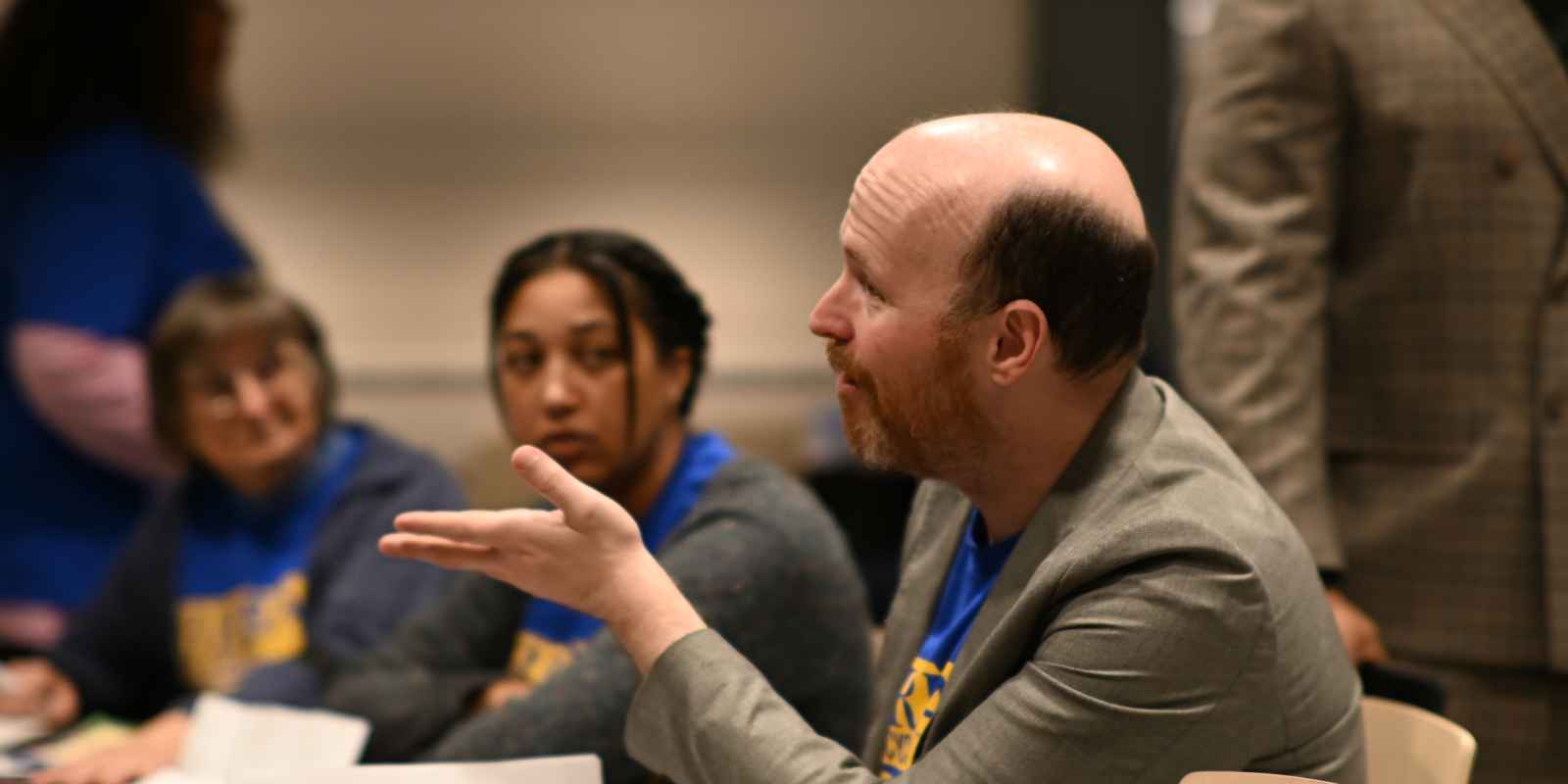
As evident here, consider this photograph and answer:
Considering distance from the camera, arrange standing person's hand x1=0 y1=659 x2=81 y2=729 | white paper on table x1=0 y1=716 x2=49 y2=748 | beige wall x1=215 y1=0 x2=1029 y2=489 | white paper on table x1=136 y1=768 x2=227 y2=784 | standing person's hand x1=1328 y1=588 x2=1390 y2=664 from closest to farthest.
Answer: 1. standing person's hand x1=1328 y1=588 x2=1390 y2=664
2. white paper on table x1=136 y1=768 x2=227 y2=784
3. white paper on table x1=0 y1=716 x2=49 y2=748
4. standing person's hand x1=0 y1=659 x2=81 y2=729
5. beige wall x1=215 y1=0 x2=1029 y2=489

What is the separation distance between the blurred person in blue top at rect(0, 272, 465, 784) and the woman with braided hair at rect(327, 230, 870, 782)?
51 cm

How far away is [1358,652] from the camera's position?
1527 mm

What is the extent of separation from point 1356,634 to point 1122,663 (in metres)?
0.62

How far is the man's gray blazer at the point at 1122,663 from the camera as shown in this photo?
1032 mm

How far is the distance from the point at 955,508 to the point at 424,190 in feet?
9.30

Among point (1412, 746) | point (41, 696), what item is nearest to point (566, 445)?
point (1412, 746)

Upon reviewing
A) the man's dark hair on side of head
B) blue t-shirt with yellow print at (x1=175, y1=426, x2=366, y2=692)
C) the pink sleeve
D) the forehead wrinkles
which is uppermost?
the forehead wrinkles

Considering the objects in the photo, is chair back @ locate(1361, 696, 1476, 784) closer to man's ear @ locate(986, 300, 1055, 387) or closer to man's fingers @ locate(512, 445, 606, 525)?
man's ear @ locate(986, 300, 1055, 387)

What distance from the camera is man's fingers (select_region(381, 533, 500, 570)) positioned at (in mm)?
1174

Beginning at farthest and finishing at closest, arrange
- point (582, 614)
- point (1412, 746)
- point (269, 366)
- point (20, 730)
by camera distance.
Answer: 1. point (269, 366)
2. point (20, 730)
3. point (582, 614)
4. point (1412, 746)

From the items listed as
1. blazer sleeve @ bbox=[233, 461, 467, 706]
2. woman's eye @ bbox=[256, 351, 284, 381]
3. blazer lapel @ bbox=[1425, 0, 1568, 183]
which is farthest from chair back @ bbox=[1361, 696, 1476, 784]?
woman's eye @ bbox=[256, 351, 284, 381]

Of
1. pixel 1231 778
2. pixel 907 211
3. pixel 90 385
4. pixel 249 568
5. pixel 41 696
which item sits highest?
pixel 907 211

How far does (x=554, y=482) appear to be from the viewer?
1.10 meters

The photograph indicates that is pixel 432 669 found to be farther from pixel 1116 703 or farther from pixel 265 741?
pixel 1116 703
